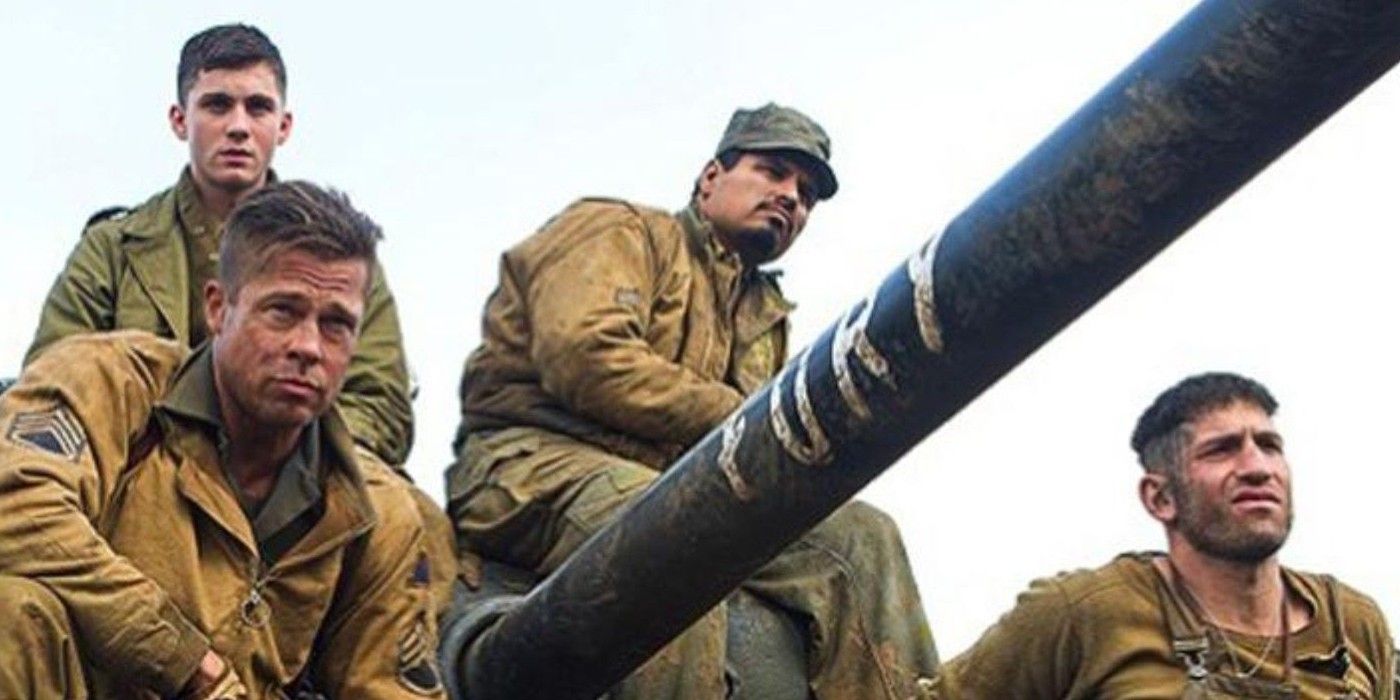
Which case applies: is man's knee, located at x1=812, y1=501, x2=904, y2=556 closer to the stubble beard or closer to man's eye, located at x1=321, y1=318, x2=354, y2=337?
the stubble beard

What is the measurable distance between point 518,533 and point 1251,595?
6.81 feet

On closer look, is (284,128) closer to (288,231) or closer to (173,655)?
(288,231)

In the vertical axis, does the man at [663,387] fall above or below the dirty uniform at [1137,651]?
above

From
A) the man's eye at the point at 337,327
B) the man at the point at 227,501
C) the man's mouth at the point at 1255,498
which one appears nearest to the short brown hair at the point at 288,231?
A: the man at the point at 227,501

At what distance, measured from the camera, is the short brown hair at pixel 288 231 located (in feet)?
19.4

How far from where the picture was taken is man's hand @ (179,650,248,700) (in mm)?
5543

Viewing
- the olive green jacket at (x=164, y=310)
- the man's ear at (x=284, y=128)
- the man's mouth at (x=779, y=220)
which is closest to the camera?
the olive green jacket at (x=164, y=310)

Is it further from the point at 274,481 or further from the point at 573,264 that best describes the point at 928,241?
the point at 573,264

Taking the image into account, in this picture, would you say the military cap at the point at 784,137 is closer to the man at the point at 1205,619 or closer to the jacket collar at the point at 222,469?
the man at the point at 1205,619

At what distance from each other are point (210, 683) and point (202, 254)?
2.67m

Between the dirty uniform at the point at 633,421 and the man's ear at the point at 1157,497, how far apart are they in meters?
0.79

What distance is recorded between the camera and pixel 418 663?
6270 mm

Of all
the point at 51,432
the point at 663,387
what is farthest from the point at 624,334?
the point at 51,432

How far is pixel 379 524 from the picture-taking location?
6160mm
